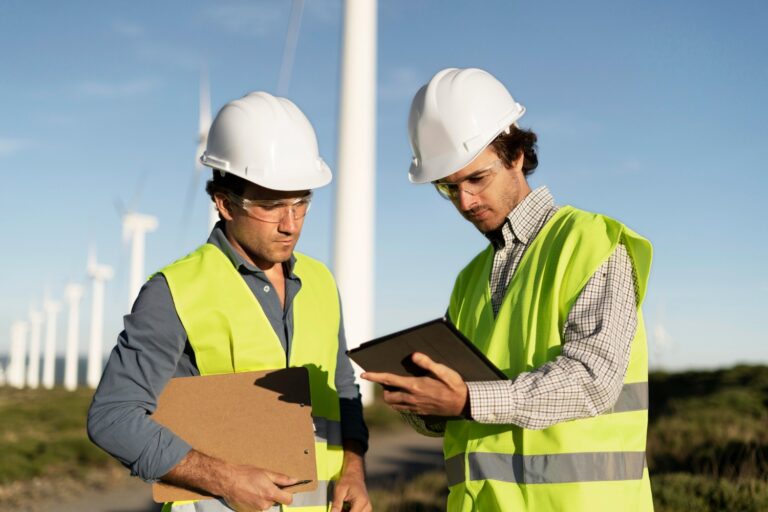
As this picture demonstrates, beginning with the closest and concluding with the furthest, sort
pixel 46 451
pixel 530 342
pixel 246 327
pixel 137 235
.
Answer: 1. pixel 530 342
2. pixel 246 327
3. pixel 46 451
4. pixel 137 235

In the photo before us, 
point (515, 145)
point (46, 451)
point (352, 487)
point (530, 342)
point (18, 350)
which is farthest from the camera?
point (18, 350)

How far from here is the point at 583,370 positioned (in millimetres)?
2945

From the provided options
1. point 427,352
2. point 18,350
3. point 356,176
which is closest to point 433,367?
point 427,352

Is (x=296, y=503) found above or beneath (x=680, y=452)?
above

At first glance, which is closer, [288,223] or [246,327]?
[246,327]

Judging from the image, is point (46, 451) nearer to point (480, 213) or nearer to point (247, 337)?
point (247, 337)

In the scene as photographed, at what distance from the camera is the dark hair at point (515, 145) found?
3.62 metres

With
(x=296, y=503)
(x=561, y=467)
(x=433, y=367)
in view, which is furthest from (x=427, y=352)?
(x=296, y=503)

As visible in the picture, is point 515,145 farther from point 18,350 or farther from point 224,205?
point 18,350

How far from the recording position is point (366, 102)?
20000mm

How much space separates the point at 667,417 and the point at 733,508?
32.6ft

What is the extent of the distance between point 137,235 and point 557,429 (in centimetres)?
3640

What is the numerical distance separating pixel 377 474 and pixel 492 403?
517 inches

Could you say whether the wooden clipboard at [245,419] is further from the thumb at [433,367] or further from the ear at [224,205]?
the ear at [224,205]
